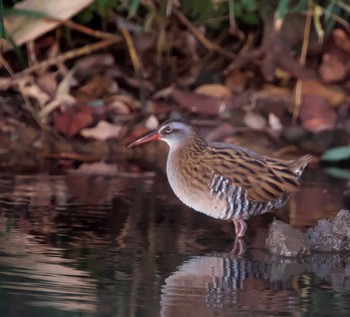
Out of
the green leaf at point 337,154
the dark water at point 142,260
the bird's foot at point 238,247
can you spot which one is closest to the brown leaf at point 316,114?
the green leaf at point 337,154

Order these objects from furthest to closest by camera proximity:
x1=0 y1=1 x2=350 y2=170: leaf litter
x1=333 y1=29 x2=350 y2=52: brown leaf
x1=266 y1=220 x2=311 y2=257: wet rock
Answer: x1=333 y1=29 x2=350 y2=52: brown leaf, x1=0 y1=1 x2=350 y2=170: leaf litter, x1=266 y1=220 x2=311 y2=257: wet rock

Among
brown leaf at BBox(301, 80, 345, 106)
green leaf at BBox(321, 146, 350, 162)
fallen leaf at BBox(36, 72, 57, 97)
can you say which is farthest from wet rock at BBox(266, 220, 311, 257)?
fallen leaf at BBox(36, 72, 57, 97)

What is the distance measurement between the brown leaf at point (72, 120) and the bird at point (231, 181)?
2605 millimetres

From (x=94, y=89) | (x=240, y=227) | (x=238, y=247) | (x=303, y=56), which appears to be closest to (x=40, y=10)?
(x=94, y=89)

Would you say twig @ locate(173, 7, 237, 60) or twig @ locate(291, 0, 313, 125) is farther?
twig @ locate(173, 7, 237, 60)

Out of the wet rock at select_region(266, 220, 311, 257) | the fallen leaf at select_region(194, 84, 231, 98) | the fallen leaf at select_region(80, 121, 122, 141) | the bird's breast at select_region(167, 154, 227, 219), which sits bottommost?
the wet rock at select_region(266, 220, 311, 257)

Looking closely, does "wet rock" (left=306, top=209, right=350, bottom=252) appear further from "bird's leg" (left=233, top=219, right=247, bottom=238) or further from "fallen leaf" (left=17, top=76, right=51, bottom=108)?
"fallen leaf" (left=17, top=76, right=51, bottom=108)

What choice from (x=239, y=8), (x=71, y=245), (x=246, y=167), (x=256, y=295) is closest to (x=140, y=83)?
(x=239, y=8)

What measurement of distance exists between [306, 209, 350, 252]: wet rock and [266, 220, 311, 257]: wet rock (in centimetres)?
11

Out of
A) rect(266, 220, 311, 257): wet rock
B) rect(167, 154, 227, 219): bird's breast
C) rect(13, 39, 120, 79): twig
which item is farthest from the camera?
rect(13, 39, 120, 79): twig

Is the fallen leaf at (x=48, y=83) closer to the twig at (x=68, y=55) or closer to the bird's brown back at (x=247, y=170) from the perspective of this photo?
the twig at (x=68, y=55)

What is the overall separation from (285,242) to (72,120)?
13.3 ft

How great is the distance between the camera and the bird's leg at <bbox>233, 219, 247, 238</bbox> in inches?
267

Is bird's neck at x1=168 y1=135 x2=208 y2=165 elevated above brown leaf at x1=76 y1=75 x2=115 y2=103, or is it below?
below
